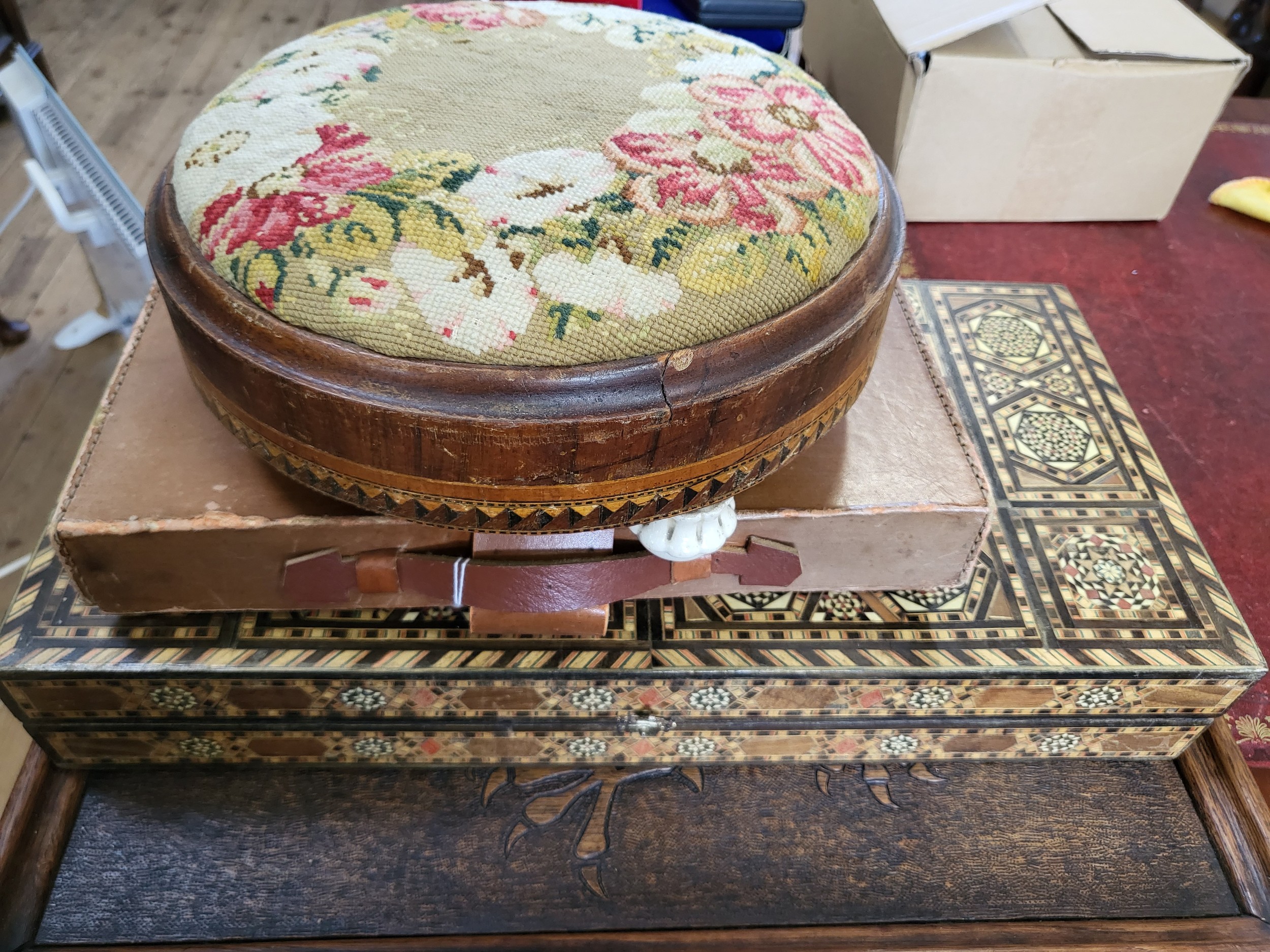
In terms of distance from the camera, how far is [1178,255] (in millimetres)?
1509

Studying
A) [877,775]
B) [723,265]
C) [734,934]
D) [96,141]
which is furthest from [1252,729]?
[96,141]

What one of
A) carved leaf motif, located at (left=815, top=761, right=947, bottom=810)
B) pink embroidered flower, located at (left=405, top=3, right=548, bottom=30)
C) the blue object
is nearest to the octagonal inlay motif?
carved leaf motif, located at (left=815, top=761, right=947, bottom=810)

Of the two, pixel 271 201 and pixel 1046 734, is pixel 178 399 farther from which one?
pixel 1046 734

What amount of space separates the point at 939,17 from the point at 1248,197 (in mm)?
744

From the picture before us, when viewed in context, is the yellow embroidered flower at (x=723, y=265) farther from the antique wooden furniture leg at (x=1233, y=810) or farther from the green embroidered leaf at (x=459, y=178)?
the antique wooden furniture leg at (x=1233, y=810)

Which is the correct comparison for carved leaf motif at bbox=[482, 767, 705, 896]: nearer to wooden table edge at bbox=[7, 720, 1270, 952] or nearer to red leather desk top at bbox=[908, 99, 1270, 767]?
wooden table edge at bbox=[7, 720, 1270, 952]

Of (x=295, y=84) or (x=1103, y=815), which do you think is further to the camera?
(x=1103, y=815)

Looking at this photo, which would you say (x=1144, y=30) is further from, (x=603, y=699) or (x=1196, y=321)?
(x=603, y=699)

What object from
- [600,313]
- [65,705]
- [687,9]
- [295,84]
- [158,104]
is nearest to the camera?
[600,313]

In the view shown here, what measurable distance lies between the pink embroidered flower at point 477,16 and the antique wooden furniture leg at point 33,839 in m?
0.77

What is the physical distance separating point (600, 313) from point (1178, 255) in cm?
135

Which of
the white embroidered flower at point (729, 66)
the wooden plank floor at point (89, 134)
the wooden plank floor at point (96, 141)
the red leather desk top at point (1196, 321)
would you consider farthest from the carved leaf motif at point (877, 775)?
the wooden plank floor at point (89, 134)

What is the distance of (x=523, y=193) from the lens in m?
0.59

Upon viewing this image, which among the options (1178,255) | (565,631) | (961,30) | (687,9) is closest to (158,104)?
(687,9)
